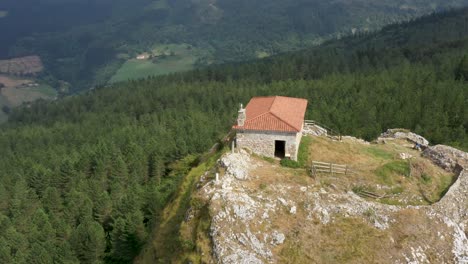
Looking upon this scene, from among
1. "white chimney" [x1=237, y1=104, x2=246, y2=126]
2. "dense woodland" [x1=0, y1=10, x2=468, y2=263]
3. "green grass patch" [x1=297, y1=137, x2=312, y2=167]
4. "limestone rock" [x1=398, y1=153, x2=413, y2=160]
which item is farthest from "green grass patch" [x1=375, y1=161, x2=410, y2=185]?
"dense woodland" [x1=0, y1=10, x2=468, y2=263]

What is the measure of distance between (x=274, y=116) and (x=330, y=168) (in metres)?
7.72

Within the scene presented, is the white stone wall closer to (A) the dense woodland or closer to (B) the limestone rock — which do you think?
(B) the limestone rock

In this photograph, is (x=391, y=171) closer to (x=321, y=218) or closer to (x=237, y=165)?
(x=321, y=218)

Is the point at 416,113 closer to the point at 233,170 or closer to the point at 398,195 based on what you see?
the point at 398,195

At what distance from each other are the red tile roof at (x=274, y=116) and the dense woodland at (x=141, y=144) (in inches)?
609

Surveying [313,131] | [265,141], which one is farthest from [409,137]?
[265,141]

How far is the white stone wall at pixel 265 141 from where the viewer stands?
126 feet

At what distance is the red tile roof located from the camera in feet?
125

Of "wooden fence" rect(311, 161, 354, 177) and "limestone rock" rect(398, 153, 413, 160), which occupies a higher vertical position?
"wooden fence" rect(311, 161, 354, 177)

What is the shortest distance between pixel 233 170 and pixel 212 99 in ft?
377

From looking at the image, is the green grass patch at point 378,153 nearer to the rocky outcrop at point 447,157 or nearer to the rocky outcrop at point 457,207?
the rocky outcrop at point 447,157

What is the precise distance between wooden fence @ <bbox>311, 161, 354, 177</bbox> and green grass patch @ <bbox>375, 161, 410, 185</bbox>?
2922 millimetres

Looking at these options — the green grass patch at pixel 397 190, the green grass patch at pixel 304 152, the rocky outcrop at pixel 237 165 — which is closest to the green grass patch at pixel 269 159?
the rocky outcrop at pixel 237 165

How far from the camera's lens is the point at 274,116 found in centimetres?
3900
